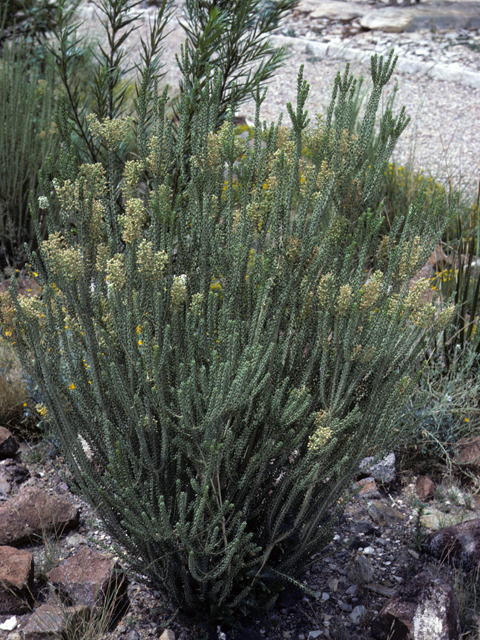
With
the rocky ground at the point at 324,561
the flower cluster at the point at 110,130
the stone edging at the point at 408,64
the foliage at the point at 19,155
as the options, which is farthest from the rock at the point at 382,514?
the stone edging at the point at 408,64

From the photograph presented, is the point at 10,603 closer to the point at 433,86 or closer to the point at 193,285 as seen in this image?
the point at 193,285

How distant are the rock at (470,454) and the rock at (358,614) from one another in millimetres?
1016

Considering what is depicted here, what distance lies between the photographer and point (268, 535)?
192 centimetres

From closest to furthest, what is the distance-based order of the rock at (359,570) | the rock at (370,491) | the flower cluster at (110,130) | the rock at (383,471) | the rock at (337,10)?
the flower cluster at (110,130), the rock at (359,570), the rock at (370,491), the rock at (383,471), the rock at (337,10)

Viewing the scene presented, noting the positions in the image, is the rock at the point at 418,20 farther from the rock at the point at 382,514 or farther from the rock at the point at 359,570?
the rock at the point at 359,570

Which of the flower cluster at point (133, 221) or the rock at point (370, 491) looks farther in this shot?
the rock at point (370, 491)

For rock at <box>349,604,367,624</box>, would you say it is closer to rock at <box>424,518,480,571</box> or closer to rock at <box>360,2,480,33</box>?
rock at <box>424,518,480,571</box>

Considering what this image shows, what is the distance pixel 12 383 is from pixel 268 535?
1.64 meters

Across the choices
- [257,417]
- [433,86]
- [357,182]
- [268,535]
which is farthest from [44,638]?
[433,86]

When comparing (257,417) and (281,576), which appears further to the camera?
(281,576)

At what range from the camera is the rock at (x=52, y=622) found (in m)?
1.88

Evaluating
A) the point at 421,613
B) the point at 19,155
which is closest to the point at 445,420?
the point at 421,613

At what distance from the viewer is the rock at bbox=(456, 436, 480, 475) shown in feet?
9.51

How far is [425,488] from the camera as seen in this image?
110 inches
